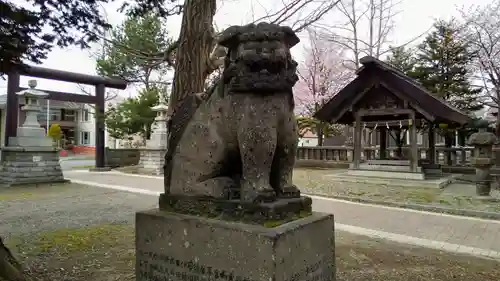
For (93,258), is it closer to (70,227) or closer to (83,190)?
(70,227)

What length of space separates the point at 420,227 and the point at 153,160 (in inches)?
474

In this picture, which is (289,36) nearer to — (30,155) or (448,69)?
(30,155)

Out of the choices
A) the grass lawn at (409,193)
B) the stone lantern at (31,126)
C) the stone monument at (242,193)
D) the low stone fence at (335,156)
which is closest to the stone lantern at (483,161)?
the grass lawn at (409,193)

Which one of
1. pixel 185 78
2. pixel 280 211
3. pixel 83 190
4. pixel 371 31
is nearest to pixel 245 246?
pixel 280 211

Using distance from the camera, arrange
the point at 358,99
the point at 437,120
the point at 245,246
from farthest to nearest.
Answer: the point at 358,99 → the point at 437,120 → the point at 245,246

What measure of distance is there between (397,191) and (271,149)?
8.75 meters

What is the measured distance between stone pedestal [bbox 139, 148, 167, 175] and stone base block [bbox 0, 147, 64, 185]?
399 centimetres

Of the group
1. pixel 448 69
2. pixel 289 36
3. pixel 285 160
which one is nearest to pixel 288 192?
pixel 285 160

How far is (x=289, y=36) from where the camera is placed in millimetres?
2303

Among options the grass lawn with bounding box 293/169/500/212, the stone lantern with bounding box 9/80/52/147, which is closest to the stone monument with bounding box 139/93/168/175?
the stone lantern with bounding box 9/80/52/147

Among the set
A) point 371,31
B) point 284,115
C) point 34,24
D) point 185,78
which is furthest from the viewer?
point 371,31

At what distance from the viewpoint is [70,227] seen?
5.68 metres

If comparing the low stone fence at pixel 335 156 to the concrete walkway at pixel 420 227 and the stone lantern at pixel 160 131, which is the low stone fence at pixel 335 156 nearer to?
the stone lantern at pixel 160 131

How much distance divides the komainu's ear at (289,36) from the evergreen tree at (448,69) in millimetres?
15336
